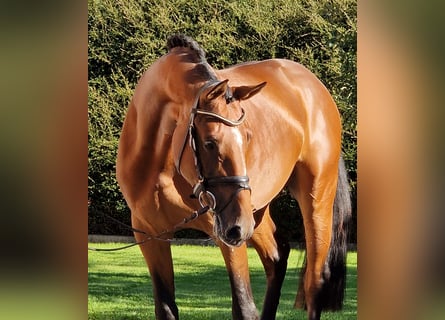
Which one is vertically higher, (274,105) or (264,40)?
(264,40)

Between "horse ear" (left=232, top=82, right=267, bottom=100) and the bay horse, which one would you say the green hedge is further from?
"horse ear" (left=232, top=82, right=267, bottom=100)

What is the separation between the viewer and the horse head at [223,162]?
12.3 feet

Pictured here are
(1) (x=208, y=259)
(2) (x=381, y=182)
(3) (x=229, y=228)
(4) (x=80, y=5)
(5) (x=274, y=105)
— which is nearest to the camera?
(3) (x=229, y=228)

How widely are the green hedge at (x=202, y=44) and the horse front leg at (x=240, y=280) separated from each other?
108cm

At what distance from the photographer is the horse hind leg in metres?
4.92

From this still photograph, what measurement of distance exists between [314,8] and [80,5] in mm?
2057

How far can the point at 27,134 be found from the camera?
3.82 metres

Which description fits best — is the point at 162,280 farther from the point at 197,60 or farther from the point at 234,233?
the point at 197,60

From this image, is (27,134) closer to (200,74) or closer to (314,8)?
(200,74)

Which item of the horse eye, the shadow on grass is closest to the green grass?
the shadow on grass

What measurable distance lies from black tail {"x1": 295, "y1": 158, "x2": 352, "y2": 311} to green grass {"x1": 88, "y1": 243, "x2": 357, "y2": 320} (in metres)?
0.06

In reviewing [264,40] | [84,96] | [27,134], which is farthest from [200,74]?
[264,40]

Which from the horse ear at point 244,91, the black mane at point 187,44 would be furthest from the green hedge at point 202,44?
the horse ear at point 244,91

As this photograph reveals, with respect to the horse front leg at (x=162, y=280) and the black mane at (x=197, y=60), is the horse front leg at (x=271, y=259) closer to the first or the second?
the horse front leg at (x=162, y=280)
